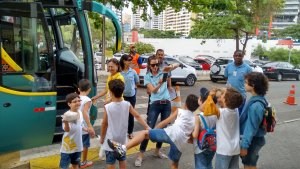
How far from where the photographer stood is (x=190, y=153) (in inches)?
238

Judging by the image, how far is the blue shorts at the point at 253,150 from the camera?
13.3 feet

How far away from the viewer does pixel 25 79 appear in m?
5.45

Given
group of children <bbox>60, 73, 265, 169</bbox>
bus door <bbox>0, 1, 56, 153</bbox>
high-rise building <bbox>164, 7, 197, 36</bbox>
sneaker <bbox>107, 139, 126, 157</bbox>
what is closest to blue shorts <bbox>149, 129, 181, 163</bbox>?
group of children <bbox>60, 73, 265, 169</bbox>

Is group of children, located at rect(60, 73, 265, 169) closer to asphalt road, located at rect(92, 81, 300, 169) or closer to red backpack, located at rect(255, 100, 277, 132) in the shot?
red backpack, located at rect(255, 100, 277, 132)

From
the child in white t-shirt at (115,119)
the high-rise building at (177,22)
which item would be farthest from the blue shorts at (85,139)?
the high-rise building at (177,22)

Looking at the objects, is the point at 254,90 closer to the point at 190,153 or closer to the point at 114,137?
the point at 114,137

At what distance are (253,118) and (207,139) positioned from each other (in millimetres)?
595

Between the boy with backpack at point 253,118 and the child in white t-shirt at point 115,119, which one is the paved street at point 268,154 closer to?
the child in white t-shirt at point 115,119

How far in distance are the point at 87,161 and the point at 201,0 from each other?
42.8ft

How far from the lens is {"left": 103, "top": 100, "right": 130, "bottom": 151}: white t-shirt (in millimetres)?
3893

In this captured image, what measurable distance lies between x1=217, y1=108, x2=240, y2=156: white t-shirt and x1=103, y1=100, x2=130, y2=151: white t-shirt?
45.4 inches

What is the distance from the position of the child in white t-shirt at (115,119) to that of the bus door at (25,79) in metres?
1.92

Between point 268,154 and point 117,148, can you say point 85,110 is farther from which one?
point 268,154

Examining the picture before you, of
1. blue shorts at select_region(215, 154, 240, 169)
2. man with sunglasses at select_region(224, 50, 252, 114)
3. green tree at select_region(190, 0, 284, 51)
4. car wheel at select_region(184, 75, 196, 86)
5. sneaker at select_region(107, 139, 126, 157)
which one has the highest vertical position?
green tree at select_region(190, 0, 284, 51)
